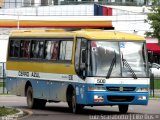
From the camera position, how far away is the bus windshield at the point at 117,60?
24516 mm

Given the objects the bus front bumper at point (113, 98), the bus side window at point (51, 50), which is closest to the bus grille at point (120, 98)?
the bus front bumper at point (113, 98)

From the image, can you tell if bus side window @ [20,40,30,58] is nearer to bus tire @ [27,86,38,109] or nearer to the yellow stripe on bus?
the yellow stripe on bus

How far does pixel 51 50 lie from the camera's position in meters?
27.0

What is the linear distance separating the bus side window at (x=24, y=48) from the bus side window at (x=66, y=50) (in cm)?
283

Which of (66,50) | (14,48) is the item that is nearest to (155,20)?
(14,48)

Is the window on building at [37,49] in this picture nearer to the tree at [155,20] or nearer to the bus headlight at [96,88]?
the bus headlight at [96,88]

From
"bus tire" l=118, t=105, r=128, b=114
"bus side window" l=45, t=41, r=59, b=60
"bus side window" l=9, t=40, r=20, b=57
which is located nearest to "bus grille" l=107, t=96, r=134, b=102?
"bus tire" l=118, t=105, r=128, b=114

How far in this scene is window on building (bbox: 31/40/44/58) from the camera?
27.8 meters

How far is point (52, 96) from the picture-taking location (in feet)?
88.6

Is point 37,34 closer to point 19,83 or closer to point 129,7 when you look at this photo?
point 19,83

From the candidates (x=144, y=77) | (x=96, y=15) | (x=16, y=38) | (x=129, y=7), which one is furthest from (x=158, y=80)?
(x=129, y=7)

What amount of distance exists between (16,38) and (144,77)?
7132 mm

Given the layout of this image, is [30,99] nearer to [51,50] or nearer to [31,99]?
[31,99]

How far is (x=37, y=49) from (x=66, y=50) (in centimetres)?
250
